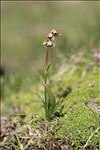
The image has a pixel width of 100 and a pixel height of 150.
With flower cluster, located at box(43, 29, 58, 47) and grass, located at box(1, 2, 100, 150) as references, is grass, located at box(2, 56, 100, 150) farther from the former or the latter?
flower cluster, located at box(43, 29, 58, 47)

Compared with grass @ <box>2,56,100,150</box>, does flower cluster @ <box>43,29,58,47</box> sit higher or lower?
higher

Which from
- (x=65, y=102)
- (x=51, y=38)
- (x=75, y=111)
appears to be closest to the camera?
(x=51, y=38)

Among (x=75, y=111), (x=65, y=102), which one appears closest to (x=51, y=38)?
(x=75, y=111)

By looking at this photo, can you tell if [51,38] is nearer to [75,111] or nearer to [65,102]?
[75,111]

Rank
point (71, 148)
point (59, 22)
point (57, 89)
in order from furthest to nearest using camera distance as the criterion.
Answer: point (59, 22) < point (57, 89) < point (71, 148)

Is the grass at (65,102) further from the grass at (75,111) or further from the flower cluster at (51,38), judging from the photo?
the flower cluster at (51,38)

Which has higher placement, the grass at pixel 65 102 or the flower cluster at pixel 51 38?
the flower cluster at pixel 51 38

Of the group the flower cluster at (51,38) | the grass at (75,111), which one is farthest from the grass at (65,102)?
the flower cluster at (51,38)

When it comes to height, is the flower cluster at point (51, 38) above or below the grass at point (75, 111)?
above

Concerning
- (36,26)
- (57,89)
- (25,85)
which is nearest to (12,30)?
(36,26)

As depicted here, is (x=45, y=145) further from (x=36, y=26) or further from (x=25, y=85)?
(x=36, y=26)

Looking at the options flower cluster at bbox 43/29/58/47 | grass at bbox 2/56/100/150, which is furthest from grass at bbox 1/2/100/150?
flower cluster at bbox 43/29/58/47
